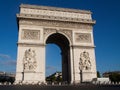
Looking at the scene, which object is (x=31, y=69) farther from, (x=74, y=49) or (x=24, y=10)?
(x=24, y=10)

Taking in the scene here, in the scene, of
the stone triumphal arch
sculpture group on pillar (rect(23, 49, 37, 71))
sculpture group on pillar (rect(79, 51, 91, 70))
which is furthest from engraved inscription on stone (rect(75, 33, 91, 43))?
sculpture group on pillar (rect(23, 49, 37, 71))

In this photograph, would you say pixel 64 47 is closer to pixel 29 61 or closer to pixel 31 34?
pixel 31 34

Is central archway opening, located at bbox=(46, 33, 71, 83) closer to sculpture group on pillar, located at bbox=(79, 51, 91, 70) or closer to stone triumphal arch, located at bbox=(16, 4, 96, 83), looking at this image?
stone triumphal arch, located at bbox=(16, 4, 96, 83)

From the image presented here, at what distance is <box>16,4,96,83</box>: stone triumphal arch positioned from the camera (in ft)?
82.5

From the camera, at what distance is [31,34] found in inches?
1049

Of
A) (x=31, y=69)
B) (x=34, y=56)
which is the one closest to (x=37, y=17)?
(x=34, y=56)

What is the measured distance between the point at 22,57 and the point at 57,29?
247 inches

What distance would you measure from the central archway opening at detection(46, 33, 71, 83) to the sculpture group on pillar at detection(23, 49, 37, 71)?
4.50 metres

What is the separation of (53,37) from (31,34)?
13.9ft

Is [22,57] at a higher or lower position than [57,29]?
lower

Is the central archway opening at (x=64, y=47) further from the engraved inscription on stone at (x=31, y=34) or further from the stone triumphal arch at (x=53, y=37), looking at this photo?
the engraved inscription on stone at (x=31, y=34)

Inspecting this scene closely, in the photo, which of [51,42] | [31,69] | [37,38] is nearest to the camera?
[31,69]

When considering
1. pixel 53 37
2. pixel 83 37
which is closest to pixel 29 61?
pixel 53 37

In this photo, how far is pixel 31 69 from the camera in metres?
24.9
